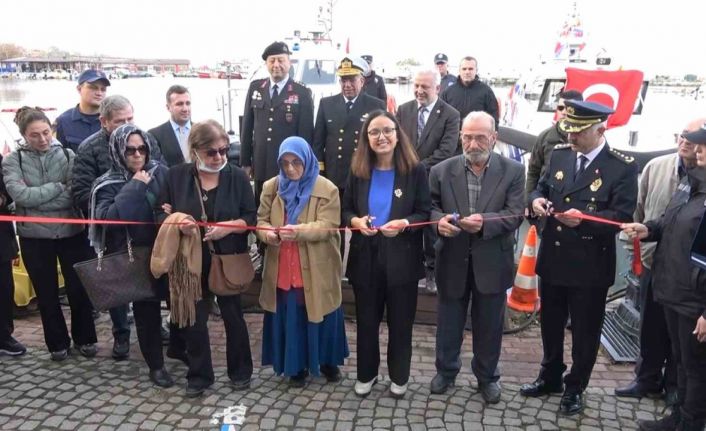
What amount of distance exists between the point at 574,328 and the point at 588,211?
816 millimetres

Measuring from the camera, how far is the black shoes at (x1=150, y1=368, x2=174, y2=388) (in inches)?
142

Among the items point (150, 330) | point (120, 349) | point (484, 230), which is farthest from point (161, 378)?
point (484, 230)

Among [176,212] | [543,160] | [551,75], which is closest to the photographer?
[176,212]

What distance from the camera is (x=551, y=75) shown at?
9258 mm

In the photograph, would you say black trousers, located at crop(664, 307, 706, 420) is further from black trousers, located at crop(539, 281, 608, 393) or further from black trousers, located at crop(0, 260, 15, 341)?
black trousers, located at crop(0, 260, 15, 341)

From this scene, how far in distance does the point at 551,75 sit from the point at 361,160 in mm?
7301

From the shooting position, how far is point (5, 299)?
4.02m

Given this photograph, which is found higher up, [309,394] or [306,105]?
[306,105]

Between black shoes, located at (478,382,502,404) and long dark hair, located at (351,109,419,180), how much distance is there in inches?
62.1

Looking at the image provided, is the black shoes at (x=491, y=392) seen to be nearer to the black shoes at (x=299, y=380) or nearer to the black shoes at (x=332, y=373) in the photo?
the black shoes at (x=332, y=373)

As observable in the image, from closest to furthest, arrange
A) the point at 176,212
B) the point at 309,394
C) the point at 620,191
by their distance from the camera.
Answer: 1. the point at 620,191
2. the point at 176,212
3. the point at 309,394

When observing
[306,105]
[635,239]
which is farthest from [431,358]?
[306,105]

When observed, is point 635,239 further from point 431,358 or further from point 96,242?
point 96,242

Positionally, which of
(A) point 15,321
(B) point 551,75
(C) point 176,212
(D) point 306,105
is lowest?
(A) point 15,321
